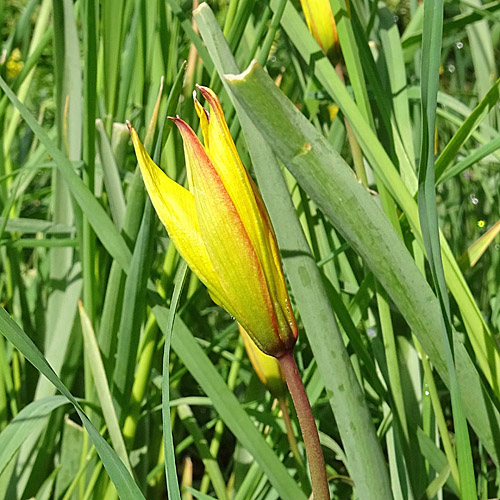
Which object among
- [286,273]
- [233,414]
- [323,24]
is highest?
[323,24]

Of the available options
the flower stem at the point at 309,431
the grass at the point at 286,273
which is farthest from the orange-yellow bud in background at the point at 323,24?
the flower stem at the point at 309,431

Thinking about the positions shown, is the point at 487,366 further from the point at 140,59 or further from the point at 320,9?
the point at 140,59

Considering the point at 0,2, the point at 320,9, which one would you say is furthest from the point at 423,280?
the point at 0,2

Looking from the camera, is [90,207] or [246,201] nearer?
[246,201]

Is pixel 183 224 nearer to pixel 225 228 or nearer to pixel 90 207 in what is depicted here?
pixel 225 228

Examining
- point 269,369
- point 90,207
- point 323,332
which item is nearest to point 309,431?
point 323,332

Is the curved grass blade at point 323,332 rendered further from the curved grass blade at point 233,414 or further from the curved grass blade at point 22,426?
the curved grass blade at point 22,426

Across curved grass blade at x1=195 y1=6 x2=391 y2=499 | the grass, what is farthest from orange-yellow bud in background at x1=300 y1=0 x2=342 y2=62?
curved grass blade at x1=195 y1=6 x2=391 y2=499
